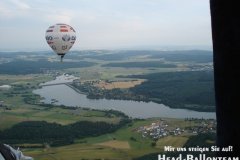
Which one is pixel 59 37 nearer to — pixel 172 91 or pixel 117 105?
pixel 117 105

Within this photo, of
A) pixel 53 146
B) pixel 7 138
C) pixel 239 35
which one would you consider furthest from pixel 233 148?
pixel 7 138

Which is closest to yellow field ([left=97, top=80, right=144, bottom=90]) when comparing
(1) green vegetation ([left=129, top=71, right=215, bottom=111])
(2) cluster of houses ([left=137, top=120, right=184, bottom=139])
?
(1) green vegetation ([left=129, top=71, right=215, bottom=111])

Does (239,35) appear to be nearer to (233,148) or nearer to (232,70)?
(232,70)

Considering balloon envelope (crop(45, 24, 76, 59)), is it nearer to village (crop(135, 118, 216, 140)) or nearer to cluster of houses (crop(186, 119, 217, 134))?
village (crop(135, 118, 216, 140))

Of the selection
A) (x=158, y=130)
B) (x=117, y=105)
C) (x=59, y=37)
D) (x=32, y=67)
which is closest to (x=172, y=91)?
(x=117, y=105)

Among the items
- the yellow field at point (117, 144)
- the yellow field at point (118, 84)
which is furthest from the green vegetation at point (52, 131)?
the yellow field at point (118, 84)

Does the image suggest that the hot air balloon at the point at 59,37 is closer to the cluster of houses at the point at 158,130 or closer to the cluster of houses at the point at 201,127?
the cluster of houses at the point at 158,130

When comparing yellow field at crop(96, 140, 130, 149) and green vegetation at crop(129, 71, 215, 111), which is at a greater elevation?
green vegetation at crop(129, 71, 215, 111)
